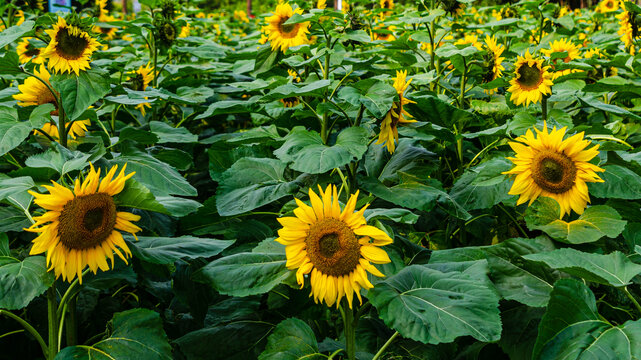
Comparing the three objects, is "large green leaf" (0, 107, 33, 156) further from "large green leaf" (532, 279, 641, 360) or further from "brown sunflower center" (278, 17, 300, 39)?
"large green leaf" (532, 279, 641, 360)

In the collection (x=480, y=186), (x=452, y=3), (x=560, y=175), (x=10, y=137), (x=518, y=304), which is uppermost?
(x=452, y=3)

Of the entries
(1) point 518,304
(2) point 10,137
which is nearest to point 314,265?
(1) point 518,304

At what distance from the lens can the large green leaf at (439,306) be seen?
4.75ft

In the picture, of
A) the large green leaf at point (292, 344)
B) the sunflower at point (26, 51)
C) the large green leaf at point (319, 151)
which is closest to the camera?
the large green leaf at point (292, 344)

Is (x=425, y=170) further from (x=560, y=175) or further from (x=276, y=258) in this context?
(x=276, y=258)

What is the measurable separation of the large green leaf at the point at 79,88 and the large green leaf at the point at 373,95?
2.88ft

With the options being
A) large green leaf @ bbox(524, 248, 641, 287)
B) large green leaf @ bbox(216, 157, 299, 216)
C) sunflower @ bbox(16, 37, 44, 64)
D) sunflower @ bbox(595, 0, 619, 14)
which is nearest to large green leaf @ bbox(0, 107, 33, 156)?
large green leaf @ bbox(216, 157, 299, 216)

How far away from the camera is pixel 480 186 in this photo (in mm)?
2270

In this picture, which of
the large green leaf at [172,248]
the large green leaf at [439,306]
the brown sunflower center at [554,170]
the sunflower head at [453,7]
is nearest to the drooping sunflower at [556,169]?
the brown sunflower center at [554,170]

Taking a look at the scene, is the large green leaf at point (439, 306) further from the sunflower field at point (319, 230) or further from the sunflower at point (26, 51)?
the sunflower at point (26, 51)

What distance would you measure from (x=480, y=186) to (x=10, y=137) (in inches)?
67.5

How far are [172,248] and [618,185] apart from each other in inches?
61.5

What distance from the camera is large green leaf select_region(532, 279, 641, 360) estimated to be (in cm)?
141

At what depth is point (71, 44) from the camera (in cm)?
212
